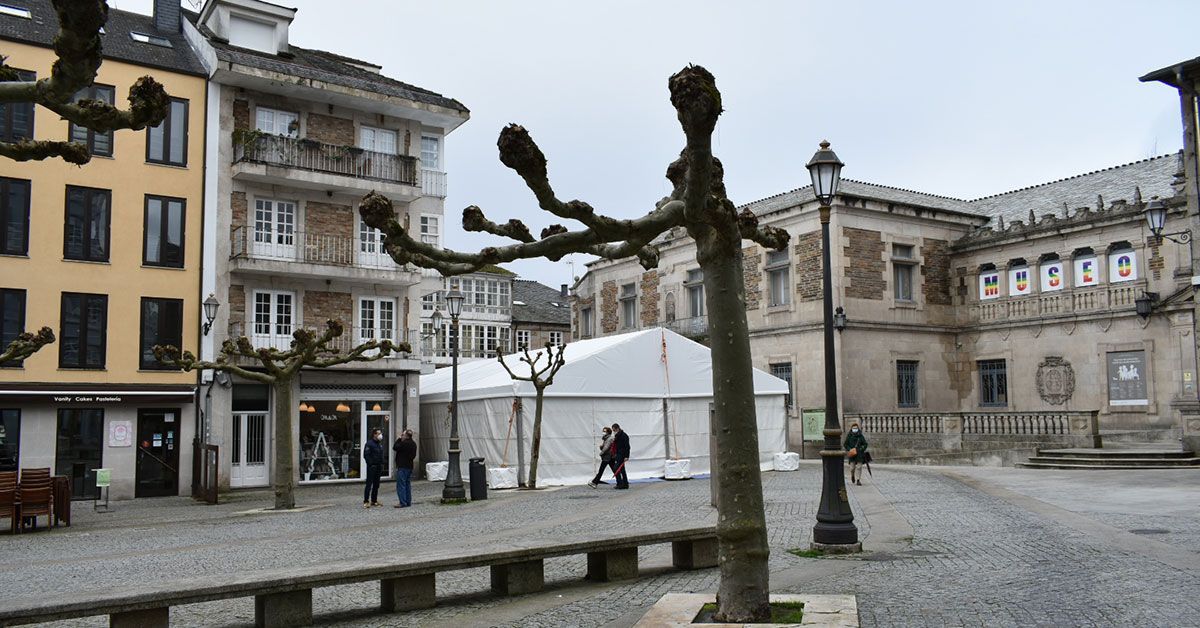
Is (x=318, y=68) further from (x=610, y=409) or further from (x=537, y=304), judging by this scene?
(x=537, y=304)

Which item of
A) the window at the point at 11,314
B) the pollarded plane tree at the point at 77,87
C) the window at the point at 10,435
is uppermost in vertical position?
the window at the point at 11,314

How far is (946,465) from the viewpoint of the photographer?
93.0 feet

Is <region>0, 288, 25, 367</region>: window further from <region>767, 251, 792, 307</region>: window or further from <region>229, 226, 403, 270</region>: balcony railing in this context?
<region>767, 251, 792, 307</region>: window

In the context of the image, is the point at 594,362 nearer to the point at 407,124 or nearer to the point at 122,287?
the point at 407,124

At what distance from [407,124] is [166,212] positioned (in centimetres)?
782

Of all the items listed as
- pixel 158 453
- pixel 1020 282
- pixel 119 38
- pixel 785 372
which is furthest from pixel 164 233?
pixel 1020 282

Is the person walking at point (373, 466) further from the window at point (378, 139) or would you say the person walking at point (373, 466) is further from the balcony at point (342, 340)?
the window at point (378, 139)

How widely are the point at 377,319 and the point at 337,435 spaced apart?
3.70m

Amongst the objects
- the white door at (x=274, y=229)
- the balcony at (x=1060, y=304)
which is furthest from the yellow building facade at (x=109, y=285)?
the balcony at (x=1060, y=304)

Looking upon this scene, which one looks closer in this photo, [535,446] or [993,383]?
[535,446]

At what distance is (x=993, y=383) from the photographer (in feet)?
113

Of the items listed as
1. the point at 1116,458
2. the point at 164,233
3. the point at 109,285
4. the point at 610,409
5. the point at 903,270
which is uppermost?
the point at 164,233

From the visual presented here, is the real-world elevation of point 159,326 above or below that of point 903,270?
→ below

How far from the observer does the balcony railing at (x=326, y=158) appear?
27.3m
